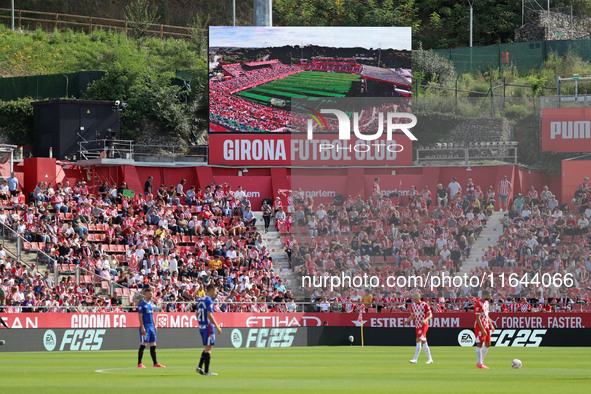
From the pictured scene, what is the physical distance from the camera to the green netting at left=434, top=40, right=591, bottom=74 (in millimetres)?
66625

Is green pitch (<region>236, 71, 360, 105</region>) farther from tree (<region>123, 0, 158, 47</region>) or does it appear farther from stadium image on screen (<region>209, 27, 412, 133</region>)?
tree (<region>123, 0, 158, 47</region>)

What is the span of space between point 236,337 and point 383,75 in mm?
18181

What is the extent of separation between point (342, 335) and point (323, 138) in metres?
15.4

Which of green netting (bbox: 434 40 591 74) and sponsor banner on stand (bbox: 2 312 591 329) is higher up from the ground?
green netting (bbox: 434 40 591 74)

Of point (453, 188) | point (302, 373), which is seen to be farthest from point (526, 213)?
point (302, 373)

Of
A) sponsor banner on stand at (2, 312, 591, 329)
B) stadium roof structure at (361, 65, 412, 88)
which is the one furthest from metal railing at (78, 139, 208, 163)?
sponsor banner on stand at (2, 312, 591, 329)

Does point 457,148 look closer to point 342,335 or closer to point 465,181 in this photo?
point 465,181

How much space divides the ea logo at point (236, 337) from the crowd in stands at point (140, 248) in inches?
61.1

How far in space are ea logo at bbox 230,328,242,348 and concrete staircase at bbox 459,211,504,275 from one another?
33.3 feet

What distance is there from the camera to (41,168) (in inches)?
1794

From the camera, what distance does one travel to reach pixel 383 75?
47.6 metres

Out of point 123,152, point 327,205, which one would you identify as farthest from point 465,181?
point 123,152

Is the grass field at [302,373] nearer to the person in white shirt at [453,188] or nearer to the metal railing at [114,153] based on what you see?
the person in white shirt at [453,188]

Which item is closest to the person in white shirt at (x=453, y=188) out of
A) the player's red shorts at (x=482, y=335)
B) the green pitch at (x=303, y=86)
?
the green pitch at (x=303, y=86)
